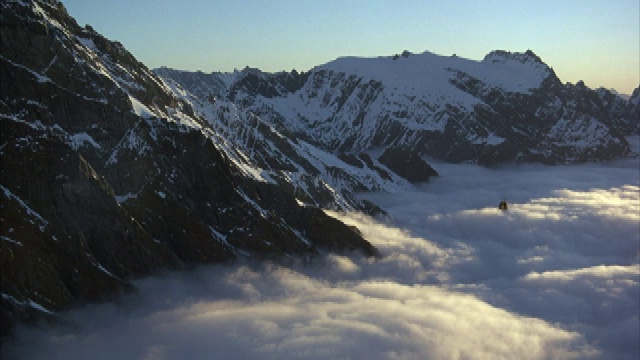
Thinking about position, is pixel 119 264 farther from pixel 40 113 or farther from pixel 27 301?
pixel 40 113

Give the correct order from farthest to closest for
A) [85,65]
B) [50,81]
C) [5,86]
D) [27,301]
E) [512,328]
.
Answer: [512,328]
[85,65]
[50,81]
[5,86]
[27,301]

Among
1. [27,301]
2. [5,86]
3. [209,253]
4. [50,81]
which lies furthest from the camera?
[209,253]

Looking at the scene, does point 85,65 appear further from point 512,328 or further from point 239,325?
point 512,328

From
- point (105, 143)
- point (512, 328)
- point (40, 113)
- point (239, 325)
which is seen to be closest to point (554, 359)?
point (512, 328)

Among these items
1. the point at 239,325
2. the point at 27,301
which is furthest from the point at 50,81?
the point at 239,325

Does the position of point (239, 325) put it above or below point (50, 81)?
below

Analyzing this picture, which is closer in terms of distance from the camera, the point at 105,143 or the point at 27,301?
the point at 27,301

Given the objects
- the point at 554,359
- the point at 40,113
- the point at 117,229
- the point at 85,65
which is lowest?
the point at 554,359
